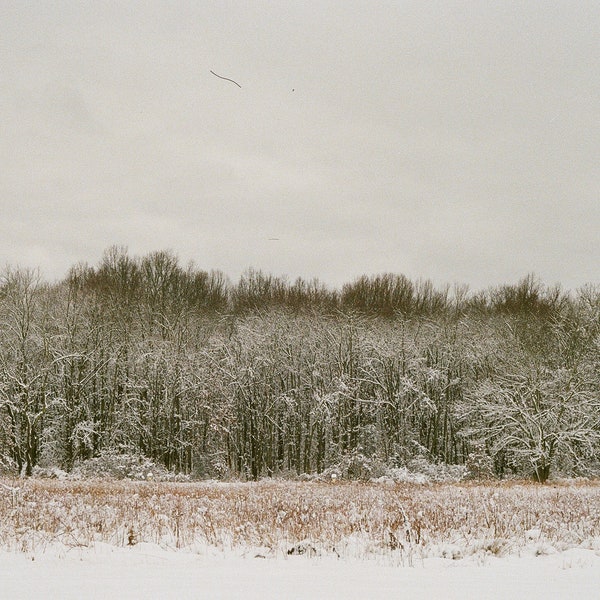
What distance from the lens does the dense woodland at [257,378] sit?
122ft

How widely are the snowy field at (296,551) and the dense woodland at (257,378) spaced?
24750 mm

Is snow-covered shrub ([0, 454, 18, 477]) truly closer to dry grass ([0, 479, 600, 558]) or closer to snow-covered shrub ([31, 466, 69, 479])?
snow-covered shrub ([31, 466, 69, 479])

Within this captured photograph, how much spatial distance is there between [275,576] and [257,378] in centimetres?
3616

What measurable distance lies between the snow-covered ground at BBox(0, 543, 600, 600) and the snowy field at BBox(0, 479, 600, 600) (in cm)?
1

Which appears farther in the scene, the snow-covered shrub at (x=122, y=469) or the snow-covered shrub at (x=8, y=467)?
the snow-covered shrub at (x=8, y=467)

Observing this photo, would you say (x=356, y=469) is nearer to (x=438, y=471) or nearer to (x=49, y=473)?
(x=438, y=471)

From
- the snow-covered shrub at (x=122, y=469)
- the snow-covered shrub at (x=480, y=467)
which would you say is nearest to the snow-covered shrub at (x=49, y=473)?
the snow-covered shrub at (x=122, y=469)

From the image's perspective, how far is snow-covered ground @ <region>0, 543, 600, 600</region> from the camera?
638 cm

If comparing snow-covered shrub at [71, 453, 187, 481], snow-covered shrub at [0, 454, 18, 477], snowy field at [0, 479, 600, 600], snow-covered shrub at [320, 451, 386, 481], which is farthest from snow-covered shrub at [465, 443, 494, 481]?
snow-covered shrub at [0, 454, 18, 477]

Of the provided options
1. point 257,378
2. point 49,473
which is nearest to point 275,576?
point 49,473

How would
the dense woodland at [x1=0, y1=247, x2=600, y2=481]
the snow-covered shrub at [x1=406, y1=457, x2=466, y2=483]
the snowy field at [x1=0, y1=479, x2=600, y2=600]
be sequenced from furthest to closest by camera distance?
the dense woodland at [x1=0, y1=247, x2=600, y2=481], the snow-covered shrub at [x1=406, y1=457, x2=466, y2=483], the snowy field at [x1=0, y1=479, x2=600, y2=600]

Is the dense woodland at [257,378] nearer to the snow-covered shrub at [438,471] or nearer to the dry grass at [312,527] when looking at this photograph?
the snow-covered shrub at [438,471]

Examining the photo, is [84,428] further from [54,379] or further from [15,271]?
[15,271]

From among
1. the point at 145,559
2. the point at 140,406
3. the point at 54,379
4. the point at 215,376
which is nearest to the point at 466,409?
the point at 215,376
